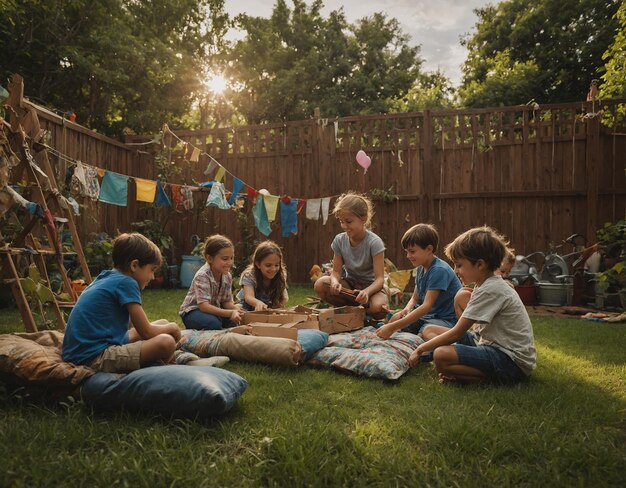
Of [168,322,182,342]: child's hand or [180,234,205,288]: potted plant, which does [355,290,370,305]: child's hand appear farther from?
[180,234,205,288]: potted plant

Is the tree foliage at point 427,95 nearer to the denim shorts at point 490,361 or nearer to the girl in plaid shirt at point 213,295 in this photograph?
the girl in plaid shirt at point 213,295

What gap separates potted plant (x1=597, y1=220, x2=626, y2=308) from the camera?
5.30 metres

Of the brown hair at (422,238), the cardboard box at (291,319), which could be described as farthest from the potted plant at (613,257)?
the cardboard box at (291,319)

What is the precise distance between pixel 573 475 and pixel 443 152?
6.26 m

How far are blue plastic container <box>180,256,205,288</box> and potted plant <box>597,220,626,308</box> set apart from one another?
224 inches

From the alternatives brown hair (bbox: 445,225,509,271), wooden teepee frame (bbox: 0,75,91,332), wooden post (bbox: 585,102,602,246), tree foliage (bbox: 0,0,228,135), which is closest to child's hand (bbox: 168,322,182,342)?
wooden teepee frame (bbox: 0,75,91,332)

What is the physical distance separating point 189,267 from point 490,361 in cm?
596

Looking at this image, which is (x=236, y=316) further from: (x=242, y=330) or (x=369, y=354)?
(x=369, y=354)

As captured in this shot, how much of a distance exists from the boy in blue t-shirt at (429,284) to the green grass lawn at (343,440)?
941mm

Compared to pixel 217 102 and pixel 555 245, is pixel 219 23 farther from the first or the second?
pixel 555 245

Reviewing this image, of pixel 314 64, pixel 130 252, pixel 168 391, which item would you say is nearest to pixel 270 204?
pixel 130 252

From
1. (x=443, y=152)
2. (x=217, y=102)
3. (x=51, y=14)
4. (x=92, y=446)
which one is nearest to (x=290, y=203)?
(x=443, y=152)

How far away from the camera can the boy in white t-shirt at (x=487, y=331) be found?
102 inches

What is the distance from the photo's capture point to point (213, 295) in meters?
3.93
